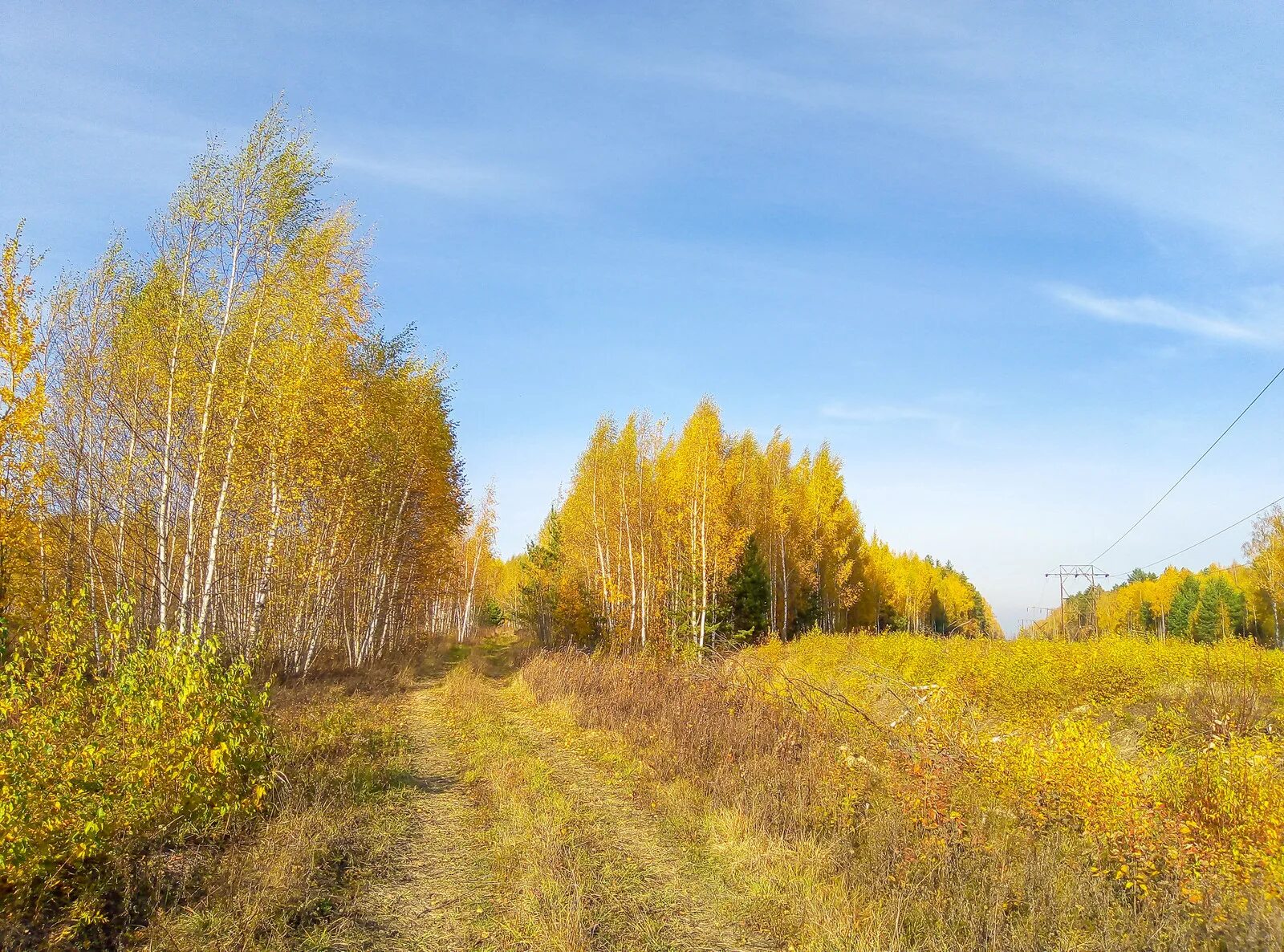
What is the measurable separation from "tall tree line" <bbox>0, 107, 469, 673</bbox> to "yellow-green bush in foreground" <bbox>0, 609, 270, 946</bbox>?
374 cm

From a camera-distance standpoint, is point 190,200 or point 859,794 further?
point 190,200

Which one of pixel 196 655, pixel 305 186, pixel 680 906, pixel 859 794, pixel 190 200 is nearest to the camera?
pixel 680 906

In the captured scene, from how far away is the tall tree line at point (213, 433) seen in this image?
11.7 m

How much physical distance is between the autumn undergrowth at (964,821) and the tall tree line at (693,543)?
911 centimetres

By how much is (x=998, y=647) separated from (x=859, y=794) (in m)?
13.0

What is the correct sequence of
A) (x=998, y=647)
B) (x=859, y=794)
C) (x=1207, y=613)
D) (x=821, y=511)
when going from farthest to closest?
(x=1207, y=613) → (x=821, y=511) → (x=998, y=647) → (x=859, y=794)

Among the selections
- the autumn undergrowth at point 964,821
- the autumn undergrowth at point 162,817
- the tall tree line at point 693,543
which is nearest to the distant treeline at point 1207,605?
the tall tree line at point 693,543

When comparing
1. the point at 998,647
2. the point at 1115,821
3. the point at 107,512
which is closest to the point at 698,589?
the point at 998,647

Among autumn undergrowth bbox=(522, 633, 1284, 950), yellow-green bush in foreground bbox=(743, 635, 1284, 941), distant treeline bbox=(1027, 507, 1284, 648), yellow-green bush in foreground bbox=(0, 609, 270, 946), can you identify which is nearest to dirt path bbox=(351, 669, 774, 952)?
autumn undergrowth bbox=(522, 633, 1284, 950)

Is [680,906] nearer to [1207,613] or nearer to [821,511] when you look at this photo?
[821,511]

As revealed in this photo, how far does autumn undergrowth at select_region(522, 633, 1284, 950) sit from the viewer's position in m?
4.96

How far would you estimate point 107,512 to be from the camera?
42.8ft

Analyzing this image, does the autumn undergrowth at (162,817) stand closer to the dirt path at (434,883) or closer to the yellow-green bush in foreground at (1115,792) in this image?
the dirt path at (434,883)

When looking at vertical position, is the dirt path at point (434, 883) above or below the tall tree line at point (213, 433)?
below
